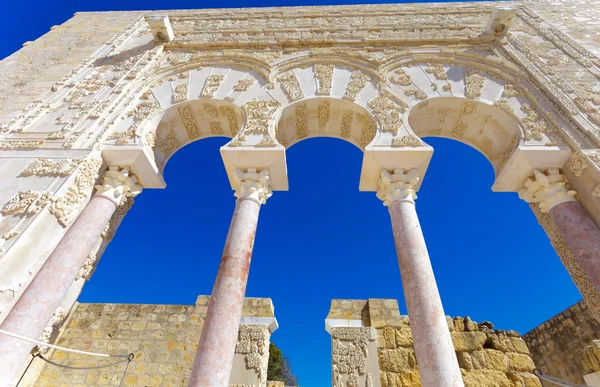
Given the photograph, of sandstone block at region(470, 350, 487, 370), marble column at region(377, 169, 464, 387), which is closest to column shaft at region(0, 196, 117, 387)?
marble column at region(377, 169, 464, 387)

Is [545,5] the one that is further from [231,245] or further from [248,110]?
[231,245]

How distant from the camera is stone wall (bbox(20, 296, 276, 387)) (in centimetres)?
643

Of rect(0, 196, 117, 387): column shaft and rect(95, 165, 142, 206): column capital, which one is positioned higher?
rect(95, 165, 142, 206): column capital

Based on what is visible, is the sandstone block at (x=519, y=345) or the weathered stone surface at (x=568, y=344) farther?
the weathered stone surface at (x=568, y=344)

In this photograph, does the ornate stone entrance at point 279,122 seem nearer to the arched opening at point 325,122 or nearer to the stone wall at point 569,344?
the arched opening at point 325,122

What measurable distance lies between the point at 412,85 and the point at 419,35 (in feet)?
6.52

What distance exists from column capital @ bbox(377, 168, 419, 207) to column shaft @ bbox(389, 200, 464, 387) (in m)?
0.10

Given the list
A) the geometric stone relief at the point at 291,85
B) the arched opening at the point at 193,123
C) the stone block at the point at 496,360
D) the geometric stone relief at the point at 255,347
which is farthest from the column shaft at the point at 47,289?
the stone block at the point at 496,360

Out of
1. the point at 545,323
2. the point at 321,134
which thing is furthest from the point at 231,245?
the point at 545,323

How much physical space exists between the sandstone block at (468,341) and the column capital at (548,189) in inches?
91.3

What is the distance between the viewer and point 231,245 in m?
4.38

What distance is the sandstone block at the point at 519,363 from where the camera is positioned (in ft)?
18.1

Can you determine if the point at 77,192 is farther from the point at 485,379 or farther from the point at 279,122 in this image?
the point at 485,379

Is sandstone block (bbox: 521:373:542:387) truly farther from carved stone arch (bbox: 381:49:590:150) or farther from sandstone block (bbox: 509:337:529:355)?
carved stone arch (bbox: 381:49:590:150)
